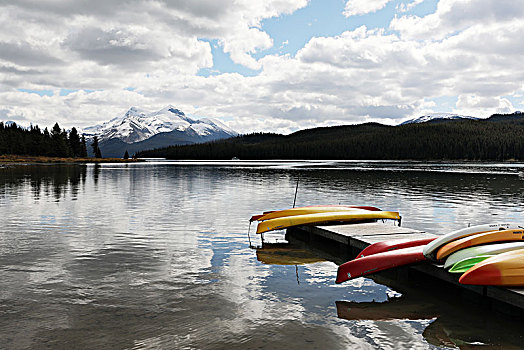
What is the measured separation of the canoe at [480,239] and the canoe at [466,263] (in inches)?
22.5

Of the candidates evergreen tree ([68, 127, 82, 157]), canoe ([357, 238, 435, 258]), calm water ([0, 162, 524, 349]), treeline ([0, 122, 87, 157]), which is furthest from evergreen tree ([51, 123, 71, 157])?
canoe ([357, 238, 435, 258])

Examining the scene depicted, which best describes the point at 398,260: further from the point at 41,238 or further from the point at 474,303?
the point at 41,238

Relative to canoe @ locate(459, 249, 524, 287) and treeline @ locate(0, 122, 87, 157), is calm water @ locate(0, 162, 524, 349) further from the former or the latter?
treeline @ locate(0, 122, 87, 157)

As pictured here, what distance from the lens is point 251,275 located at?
12234 millimetres

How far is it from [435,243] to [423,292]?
1.29 metres

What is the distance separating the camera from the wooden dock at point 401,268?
9.33m

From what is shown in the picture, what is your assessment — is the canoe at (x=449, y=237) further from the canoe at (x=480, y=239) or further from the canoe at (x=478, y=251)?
the canoe at (x=478, y=251)

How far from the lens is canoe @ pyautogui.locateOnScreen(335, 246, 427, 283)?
11055 millimetres

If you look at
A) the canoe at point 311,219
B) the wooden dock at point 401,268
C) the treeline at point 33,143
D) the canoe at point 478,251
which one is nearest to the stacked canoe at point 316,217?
the canoe at point 311,219

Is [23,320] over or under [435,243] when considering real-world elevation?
under

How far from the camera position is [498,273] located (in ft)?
29.5

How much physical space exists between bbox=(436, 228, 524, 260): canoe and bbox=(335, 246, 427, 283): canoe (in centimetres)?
55

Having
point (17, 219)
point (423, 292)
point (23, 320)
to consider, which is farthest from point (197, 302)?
point (17, 219)

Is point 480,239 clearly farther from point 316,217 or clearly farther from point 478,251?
point 316,217
